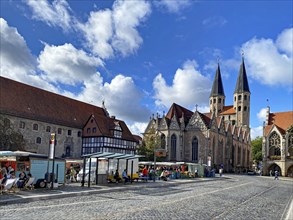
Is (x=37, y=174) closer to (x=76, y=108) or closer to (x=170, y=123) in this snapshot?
(x=76, y=108)

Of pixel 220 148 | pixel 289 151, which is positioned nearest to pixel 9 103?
pixel 220 148

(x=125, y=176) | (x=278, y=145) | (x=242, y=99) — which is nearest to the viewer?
(x=125, y=176)

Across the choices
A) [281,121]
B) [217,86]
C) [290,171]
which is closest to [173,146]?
[290,171]

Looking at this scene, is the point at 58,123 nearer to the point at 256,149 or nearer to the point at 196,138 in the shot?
the point at 196,138

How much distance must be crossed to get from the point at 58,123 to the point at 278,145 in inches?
1858

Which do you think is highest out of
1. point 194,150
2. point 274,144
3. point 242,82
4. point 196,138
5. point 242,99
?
point 242,82

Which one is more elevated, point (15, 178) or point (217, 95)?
point (217, 95)

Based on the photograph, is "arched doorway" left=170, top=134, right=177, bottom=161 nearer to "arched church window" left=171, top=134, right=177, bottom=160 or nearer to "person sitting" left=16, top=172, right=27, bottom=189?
"arched church window" left=171, top=134, right=177, bottom=160

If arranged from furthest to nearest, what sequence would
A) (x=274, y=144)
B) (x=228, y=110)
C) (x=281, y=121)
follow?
1. (x=228, y=110)
2. (x=281, y=121)
3. (x=274, y=144)

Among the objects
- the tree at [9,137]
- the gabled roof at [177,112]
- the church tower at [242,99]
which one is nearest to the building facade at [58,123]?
the tree at [9,137]

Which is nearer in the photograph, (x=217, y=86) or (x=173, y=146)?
(x=173, y=146)

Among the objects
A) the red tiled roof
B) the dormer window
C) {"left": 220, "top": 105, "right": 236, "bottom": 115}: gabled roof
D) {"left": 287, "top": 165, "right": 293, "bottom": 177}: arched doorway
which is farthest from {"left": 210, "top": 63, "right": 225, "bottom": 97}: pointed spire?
the dormer window

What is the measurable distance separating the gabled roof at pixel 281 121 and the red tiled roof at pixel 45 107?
34.2 meters

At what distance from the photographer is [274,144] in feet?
244
